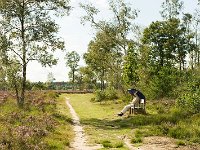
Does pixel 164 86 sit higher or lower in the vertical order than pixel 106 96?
higher

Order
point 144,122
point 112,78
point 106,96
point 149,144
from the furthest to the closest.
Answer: point 112,78 < point 106,96 < point 144,122 < point 149,144

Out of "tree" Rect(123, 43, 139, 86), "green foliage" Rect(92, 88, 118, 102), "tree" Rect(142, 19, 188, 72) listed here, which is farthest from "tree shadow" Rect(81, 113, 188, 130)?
"tree" Rect(142, 19, 188, 72)

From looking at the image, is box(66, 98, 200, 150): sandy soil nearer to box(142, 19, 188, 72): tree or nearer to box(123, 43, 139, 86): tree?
box(123, 43, 139, 86): tree

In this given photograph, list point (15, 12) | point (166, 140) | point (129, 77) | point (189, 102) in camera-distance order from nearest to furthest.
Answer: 1. point (166, 140)
2. point (189, 102)
3. point (15, 12)
4. point (129, 77)

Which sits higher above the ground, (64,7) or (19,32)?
(64,7)

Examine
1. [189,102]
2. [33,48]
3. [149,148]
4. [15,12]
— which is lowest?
[149,148]

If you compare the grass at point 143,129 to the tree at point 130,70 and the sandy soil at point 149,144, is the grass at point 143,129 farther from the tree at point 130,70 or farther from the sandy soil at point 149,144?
the tree at point 130,70

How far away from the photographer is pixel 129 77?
50.9 metres

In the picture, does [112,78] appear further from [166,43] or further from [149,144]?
[149,144]

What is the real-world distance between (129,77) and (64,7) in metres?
17.4

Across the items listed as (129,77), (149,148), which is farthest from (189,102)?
(129,77)

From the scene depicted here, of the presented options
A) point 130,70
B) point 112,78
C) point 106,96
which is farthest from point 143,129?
point 112,78

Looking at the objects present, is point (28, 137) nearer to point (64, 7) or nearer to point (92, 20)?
point (64, 7)

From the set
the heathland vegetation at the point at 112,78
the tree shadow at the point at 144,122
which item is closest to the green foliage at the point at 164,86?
the heathland vegetation at the point at 112,78
